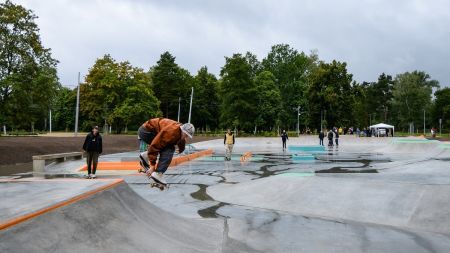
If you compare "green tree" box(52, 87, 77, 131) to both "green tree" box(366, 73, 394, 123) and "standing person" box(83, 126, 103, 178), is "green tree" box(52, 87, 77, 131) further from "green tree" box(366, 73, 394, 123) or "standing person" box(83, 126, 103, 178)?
"standing person" box(83, 126, 103, 178)

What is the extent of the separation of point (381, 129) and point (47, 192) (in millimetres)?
79060

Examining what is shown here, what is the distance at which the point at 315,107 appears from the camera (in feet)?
261

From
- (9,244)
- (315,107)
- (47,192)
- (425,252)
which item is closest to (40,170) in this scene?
(47,192)

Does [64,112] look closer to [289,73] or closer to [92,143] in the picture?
[289,73]

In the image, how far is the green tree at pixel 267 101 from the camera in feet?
256

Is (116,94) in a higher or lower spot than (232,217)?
higher

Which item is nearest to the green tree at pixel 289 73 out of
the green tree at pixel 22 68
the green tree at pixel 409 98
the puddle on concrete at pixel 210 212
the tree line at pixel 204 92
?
the tree line at pixel 204 92

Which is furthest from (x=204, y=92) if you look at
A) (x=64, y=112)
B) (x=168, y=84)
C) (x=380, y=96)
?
(x=380, y=96)

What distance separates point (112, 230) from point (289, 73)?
292ft

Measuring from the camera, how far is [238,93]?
70750mm

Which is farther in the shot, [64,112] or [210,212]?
[64,112]

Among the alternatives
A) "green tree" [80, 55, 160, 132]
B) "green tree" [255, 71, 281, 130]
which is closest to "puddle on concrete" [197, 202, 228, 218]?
"green tree" [80, 55, 160, 132]

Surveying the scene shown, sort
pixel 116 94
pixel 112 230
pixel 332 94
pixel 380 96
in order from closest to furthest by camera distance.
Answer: pixel 112 230
pixel 116 94
pixel 332 94
pixel 380 96

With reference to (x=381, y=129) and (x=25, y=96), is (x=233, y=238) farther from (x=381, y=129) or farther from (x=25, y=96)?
(x=381, y=129)
